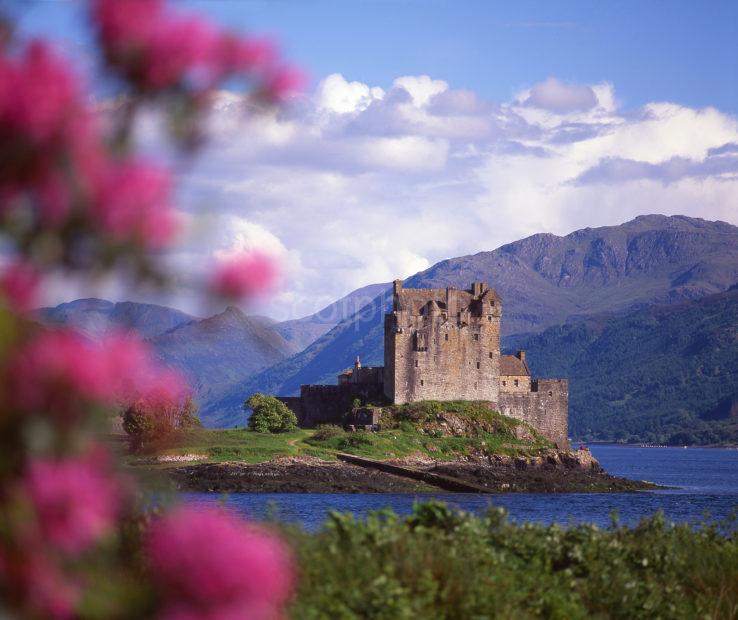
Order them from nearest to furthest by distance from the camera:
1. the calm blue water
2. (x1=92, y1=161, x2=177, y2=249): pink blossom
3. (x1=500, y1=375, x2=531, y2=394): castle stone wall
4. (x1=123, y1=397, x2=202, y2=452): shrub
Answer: (x1=92, y1=161, x2=177, y2=249): pink blossom < (x1=123, y1=397, x2=202, y2=452): shrub < the calm blue water < (x1=500, y1=375, x2=531, y2=394): castle stone wall

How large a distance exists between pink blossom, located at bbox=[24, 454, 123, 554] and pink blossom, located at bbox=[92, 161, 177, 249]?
3.81 ft

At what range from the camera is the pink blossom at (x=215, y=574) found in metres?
4.96

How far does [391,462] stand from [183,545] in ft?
227

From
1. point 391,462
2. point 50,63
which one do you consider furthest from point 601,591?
point 391,462

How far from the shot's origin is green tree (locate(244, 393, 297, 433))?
277ft

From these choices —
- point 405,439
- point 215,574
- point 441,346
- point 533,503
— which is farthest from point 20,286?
point 441,346

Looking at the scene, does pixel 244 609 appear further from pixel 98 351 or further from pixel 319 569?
pixel 319 569

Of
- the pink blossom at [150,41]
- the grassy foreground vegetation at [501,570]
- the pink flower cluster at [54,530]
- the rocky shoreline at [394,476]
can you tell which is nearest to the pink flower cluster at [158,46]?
the pink blossom at [150,41]

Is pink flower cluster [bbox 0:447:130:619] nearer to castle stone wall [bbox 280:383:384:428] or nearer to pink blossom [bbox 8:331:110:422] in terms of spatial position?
pink blossom [bbox 8:331:110:422]

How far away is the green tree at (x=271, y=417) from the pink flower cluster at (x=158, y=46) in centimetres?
7821

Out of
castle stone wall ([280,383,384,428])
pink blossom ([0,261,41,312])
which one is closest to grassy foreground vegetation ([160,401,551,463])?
castle stone wall ([280,383,384,428])

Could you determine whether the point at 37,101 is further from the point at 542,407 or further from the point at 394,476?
the point at 542,407

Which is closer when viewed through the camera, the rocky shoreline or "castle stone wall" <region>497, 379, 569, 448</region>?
the rocky shoreline

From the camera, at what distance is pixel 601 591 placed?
15117 millimetres
